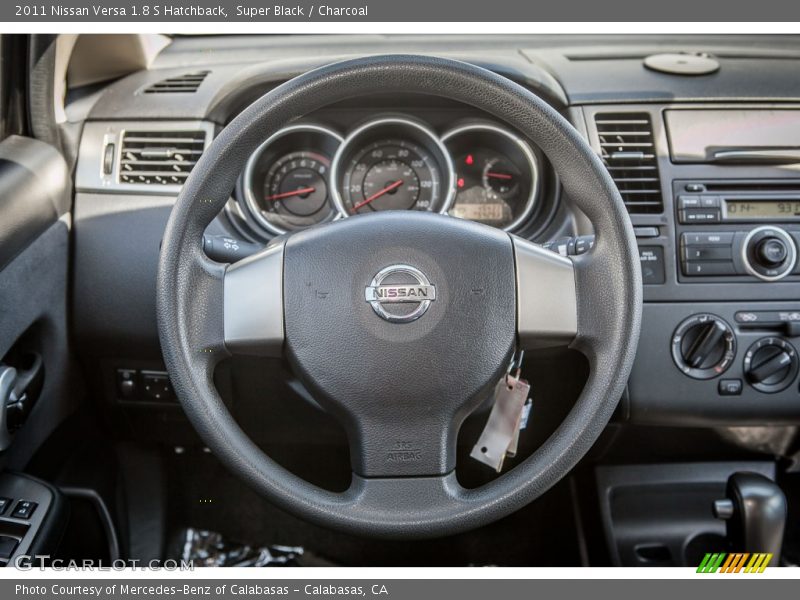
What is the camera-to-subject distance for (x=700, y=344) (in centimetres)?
152

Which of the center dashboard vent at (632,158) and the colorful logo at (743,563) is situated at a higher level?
the center dashboard vent at (632,158)

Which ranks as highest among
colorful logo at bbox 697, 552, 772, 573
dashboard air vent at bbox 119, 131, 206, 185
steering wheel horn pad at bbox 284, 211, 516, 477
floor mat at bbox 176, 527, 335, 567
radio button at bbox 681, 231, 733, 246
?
dashboard air vent at bbox 119, 131, 206, 185

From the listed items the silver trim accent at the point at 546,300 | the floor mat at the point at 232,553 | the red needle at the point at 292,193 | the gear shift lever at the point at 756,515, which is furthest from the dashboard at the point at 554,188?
the floor mat at the point at 232,553

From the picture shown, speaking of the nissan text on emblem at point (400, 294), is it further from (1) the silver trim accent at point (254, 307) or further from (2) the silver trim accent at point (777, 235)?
(2) the silver trim accent at point (777, 235)

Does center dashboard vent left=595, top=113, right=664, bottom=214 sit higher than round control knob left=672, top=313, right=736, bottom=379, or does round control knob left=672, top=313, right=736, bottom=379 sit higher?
center dashboard vent left=595, top=113, right=664, bottom=214

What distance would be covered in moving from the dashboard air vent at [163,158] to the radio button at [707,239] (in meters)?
0.93

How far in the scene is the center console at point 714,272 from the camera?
1.53 metres

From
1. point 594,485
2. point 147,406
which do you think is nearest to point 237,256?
point 147,406

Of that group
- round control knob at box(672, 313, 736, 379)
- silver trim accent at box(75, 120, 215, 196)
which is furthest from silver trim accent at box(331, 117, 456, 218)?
round control knob at box(672, 313, 736, 379)

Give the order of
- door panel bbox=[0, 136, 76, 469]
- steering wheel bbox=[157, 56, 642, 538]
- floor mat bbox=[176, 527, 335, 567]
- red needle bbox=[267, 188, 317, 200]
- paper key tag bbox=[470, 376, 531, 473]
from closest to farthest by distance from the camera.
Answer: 1. steering wheel bbox=[157, 56, 642, 538]
2. paper key tag bbox=[470, 376, 531, 473]
3. door panel bbox=[0, 136, 76, 469]
4. red needle bbox=[267, 188, 317, 200]
5. floor mat bbox=[176, 527, 335, 567]

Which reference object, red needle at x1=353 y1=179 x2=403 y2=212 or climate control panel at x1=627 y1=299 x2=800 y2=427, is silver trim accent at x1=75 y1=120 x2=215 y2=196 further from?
climate control panel at x1=627 y1=299 x2=800 y2=427

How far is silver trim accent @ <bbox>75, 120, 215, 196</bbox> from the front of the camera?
1.58 metres
